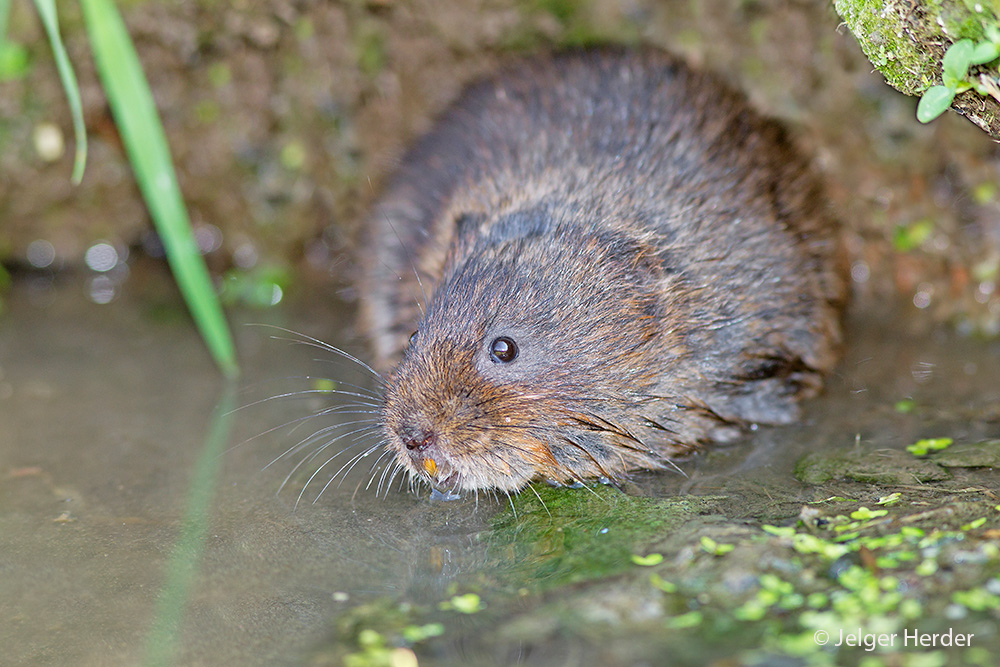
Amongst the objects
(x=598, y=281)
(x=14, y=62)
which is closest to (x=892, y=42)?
(x=598, y=281)

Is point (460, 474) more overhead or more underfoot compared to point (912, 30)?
more underfoot

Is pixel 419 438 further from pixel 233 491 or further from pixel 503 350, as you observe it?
pixel 233 491

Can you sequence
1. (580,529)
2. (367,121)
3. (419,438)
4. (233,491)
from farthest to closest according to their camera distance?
(367,121), (233,491), (419,438), (580,529)

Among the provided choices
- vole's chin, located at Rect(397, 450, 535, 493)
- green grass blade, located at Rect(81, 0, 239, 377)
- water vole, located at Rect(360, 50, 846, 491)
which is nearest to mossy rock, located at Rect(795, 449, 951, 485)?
water vole, located at Rect(360, 50, 846, 491)

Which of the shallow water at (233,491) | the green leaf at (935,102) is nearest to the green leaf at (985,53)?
the green leaf at (935,102)

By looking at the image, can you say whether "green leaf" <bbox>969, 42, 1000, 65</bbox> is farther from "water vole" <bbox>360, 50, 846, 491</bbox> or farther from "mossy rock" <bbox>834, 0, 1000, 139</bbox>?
"water vole" <bbox>360, 50, 846, 491</bbox>

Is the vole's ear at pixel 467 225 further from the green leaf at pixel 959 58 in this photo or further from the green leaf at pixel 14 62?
the green leaf at pixel 14 62

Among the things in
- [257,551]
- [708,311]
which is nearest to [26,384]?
[257,551]
